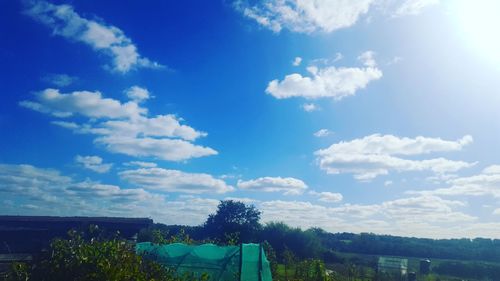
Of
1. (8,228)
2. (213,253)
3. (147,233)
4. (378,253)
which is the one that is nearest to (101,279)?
(213,253)

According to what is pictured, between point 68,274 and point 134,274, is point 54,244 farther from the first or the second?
point 134,274

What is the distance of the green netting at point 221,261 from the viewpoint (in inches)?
585

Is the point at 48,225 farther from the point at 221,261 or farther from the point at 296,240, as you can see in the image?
the point at 296,240

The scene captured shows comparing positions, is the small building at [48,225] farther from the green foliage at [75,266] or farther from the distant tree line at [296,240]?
the distant tree line at [296,240]

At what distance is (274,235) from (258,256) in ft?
165

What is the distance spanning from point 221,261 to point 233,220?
57.6 m

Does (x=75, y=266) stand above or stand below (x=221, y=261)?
above

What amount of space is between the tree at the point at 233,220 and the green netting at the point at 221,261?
51.4 m

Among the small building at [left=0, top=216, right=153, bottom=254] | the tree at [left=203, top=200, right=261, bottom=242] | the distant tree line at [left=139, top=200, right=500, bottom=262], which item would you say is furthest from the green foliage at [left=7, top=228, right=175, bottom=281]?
the tree at [left=203, top=200, right=261, bottom=242]

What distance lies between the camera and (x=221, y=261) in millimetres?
15203

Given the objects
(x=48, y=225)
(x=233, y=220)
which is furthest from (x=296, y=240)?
(x=48, y=225)

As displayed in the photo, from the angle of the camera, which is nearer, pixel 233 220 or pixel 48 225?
pixel 48 225

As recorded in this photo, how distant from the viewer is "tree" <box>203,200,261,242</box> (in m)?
68.2

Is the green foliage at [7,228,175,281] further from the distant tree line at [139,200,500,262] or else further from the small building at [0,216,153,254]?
Answer: the distant tree line at [139,200,500,262]
